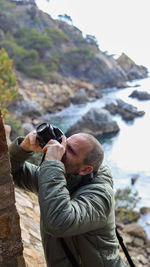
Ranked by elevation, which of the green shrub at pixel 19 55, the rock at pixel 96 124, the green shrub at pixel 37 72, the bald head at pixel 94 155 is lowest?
the green shrub at pixel 37 72

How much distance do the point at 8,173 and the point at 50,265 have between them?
55cm

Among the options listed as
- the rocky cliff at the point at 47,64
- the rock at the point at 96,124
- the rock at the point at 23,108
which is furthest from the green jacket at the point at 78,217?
the rocky cliff at the point at 47,64

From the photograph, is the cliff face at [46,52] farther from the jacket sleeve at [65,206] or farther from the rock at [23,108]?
the jacket sleeve at [65,206]

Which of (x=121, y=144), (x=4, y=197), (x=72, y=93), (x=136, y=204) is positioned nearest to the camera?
(x=4, y=197)

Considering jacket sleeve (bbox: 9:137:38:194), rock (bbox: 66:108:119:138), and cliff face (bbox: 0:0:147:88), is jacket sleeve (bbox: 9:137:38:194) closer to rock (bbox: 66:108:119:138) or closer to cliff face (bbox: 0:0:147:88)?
rock (bbox: 66:108:119:138)

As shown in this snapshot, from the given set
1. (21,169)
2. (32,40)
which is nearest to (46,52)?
(32,40)

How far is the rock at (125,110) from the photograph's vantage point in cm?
1922

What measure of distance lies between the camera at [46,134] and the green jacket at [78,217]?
17cm

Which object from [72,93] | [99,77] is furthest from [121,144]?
[99,77]

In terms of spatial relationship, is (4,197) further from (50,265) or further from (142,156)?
(142,156)

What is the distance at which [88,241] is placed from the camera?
56.2 inches

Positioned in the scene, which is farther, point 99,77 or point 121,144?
point 99,77

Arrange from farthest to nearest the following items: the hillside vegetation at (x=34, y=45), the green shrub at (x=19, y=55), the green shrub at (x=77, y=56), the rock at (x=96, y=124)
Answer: the green shrub at (x=77, y=56)
the hillside vegetation at (x=34, y=45)
the green shrub at (x=19, y=55)
the rock at (x=96, y=124)

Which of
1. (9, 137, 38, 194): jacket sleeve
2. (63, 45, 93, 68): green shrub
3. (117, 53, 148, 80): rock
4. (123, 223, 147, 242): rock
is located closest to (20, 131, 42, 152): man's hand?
(9, 137, 38, 194): jacket sleeve
